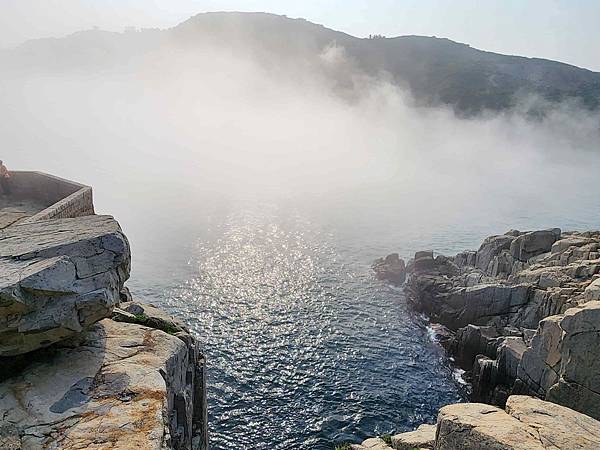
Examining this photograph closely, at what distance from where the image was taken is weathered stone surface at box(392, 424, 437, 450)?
20.8m

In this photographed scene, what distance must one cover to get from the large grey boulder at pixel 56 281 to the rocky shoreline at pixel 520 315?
13.3 m

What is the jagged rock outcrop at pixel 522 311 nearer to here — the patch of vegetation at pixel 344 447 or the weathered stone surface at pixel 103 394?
the patch of vegetation at pixel 344 447

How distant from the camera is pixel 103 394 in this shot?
12438 mm

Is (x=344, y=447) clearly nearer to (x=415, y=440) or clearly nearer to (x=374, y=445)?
(x=374, y=445)

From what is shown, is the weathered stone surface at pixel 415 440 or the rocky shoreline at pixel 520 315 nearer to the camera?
the weathered stone surface at pixel 415 440

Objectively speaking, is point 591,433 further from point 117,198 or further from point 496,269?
point 117,198

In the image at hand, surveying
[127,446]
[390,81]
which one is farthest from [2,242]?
[390,81]

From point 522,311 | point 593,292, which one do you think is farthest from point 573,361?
point 522,311

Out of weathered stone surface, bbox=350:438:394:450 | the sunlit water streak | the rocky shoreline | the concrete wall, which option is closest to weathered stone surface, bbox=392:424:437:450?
the rocky shoreline

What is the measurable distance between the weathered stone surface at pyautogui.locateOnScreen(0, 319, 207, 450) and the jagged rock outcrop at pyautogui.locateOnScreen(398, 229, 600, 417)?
22.0 metres

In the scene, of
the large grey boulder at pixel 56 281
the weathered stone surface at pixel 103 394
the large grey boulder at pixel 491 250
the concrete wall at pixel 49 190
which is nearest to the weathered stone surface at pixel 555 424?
the weathered stone surface at pixel 103 394

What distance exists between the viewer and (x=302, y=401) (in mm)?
32625

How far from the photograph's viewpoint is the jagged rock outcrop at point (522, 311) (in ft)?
86.5

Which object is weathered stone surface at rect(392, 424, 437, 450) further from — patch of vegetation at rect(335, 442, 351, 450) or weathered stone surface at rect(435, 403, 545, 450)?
patch of vegetation at rect(335, 442, 351, 450)
